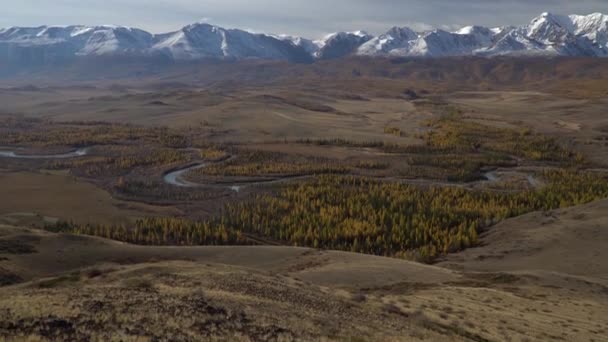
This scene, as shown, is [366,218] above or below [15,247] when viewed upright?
below

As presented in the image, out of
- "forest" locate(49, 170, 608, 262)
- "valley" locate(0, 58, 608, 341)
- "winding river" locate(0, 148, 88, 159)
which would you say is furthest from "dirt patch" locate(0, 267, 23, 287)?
"winding river" locate(0, 148, 88, 159)

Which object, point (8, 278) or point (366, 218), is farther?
point (366, 218)

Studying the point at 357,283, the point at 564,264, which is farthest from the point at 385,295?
the point at 564,264

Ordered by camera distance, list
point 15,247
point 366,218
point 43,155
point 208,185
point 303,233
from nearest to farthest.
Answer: point 15,247
point 303,233
point 366,218
point 208,185
point 43,155

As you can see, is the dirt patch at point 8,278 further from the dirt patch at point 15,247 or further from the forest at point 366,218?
the forest at point 366,218

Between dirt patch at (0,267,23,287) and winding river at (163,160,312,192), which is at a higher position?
dirt patch at (0,267,23,287)

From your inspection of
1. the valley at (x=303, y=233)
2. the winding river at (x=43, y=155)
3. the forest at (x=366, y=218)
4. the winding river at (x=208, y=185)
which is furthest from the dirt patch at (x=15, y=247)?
the winding river at (x=43, y=155)

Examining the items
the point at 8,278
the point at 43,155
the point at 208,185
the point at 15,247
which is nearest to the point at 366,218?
the point at 208,185

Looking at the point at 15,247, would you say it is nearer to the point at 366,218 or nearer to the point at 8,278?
the point at 8,278

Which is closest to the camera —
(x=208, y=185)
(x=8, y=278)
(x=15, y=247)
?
(x=8, y=278)

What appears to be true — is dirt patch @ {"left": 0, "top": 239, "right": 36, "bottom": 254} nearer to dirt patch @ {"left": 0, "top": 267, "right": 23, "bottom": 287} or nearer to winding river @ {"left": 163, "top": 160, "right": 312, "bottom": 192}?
dirt patch @ {"left": 0, "top": 267, "right": 23, "bottom": 287}

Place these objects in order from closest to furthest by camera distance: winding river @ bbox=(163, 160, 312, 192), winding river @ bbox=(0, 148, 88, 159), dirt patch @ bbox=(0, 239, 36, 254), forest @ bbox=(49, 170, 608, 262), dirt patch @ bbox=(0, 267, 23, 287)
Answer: dirt patch @ bbox=(0, 267, 23, 287), dirt patch @ bbox=(0, 239, 36, 254), forest @ bbox=(49, 170, 608, 262), winding river @ bbox=(163, 160, 312, 192), winding river @ bbox=(0, 148, 88, 159)

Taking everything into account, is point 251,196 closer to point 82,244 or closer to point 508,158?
point 82,244
